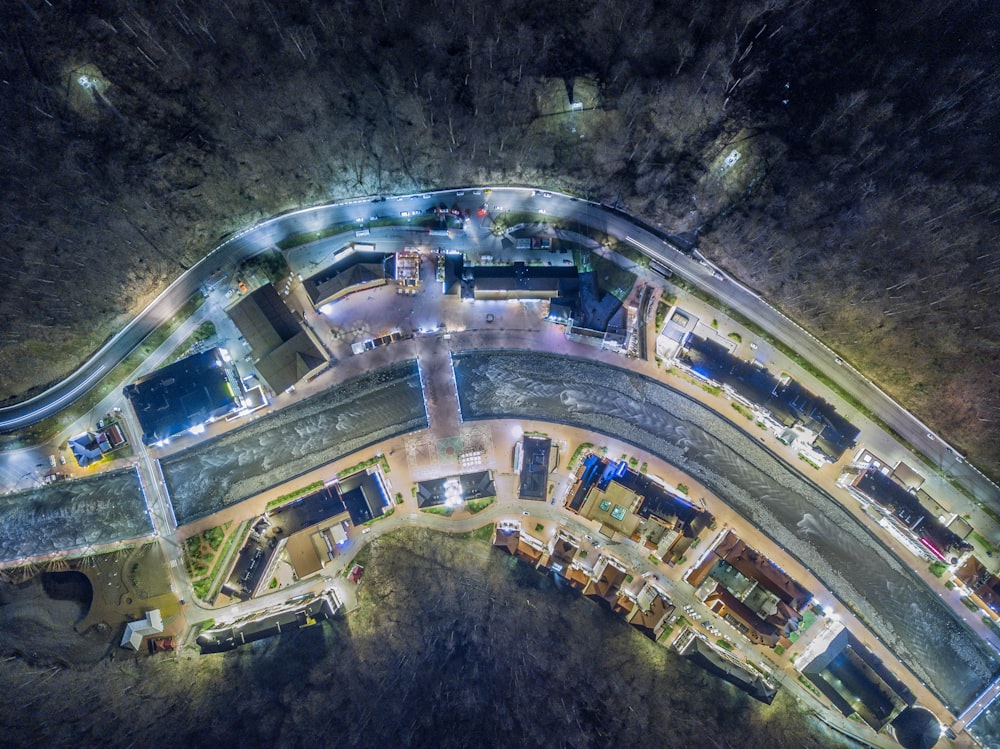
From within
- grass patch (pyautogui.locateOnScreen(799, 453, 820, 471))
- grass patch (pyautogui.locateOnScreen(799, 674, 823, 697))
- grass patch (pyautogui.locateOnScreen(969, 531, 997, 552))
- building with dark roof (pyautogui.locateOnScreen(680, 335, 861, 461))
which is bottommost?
grass patch (pyautogui.locateOnScreen(799, 674, 823, 697))

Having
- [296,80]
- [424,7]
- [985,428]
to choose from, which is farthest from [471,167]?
[985,428]

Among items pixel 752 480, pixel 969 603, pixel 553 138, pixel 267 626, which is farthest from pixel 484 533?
pixel 969 603

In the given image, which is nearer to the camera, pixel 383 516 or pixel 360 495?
pixel 360 495

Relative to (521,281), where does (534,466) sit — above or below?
below

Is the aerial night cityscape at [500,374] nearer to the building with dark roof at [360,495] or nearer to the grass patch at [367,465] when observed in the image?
the building with dark roof at [360,495]

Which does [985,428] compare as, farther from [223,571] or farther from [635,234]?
[223,571]

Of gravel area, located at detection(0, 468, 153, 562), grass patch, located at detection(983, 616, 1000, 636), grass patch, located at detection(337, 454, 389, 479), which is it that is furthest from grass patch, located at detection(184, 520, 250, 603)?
grass patch, located at detection(983, 616, 1000, 636)

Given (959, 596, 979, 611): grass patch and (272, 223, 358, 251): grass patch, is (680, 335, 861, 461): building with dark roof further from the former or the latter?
(272, 223, 358, 251): grass patch

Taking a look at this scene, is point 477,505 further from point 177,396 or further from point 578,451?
point 177,396
